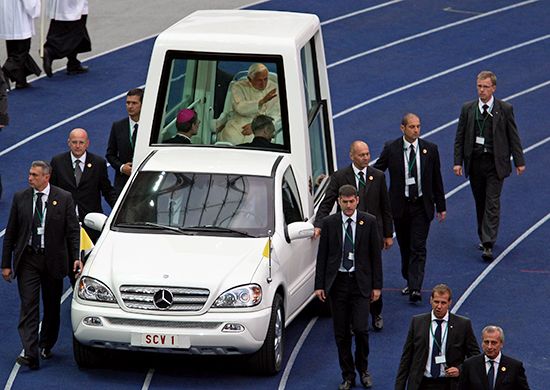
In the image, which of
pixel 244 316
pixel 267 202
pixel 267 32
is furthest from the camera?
pixel 267 32

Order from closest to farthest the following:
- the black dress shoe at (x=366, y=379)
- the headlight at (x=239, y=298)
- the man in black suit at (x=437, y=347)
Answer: the man in black suit at (x=437, y=347) < the headlight at (x=239, y=298) < the black dress shoe at (x=366, y=379)

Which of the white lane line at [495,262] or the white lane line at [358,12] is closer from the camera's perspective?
the white lane line at [495,262]

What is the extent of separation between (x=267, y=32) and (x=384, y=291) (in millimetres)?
3211

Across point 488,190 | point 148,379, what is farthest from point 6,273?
point 488,190

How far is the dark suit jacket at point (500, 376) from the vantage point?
1322 centimetres

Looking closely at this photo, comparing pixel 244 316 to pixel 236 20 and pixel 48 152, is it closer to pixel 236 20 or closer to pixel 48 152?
pixel 236 20

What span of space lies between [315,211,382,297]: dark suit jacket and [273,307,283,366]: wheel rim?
24.3 inches

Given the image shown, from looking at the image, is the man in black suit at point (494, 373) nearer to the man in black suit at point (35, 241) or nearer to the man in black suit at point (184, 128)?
the man in black suit at point (35, 241)

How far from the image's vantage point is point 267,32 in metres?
17.7

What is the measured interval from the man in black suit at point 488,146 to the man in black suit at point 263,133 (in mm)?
2531

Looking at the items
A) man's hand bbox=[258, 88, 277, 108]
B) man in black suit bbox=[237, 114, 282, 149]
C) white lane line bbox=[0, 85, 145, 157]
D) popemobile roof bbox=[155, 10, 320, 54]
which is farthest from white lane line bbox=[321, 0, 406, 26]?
man in black suit bbox=[237, 114, 282, 149]

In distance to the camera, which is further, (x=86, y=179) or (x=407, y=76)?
(x=407, y=76)

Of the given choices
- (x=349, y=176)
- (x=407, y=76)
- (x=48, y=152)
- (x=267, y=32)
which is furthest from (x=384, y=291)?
(x=407, y=76)

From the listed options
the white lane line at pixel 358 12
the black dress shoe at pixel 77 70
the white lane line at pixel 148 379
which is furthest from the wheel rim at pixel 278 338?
the white lane line at pixel 358 12
